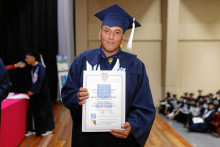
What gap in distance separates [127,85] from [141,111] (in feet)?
0.72

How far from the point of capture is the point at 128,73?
5.18ft

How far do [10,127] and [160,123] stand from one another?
13.3 feet

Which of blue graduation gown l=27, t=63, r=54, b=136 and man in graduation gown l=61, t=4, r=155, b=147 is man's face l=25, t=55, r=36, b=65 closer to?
blue graduation gown l=27, t=63, r=54, b=136

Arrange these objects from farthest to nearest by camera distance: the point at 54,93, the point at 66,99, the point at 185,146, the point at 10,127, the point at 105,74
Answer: the point at 54,93 < the point at 185,146 < the point at 10,127 < the point at 66,99 < the point at 105,74

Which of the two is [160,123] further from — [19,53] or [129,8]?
[19,53]

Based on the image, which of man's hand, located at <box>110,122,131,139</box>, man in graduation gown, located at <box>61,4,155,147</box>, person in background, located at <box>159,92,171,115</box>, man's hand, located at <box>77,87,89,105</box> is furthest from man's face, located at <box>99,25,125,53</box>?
person in background, located at <box>159,92,171,115</box>

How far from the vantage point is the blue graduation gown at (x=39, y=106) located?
15.2ft

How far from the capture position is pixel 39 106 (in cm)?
475

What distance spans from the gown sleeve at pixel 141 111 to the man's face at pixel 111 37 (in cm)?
30

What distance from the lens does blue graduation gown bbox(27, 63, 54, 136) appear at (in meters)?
4.65

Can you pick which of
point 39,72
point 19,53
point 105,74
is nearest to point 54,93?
point 19,53

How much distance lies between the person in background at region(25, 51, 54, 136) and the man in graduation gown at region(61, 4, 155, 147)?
3282mm

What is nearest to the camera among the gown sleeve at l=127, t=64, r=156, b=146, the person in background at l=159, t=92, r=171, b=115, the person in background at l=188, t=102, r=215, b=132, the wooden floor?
the gown sleeve at l=127, t=64, r=156, b=146

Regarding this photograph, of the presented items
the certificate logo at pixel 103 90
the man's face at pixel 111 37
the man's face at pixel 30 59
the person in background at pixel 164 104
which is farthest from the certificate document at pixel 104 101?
the person in background at pixel 164 104
